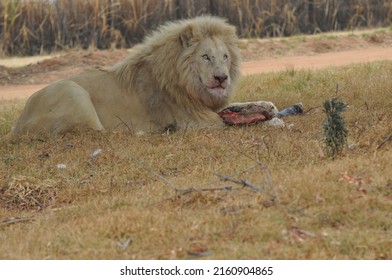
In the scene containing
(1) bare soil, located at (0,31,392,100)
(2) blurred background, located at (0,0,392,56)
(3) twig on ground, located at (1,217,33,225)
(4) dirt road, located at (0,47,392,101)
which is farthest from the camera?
(2) blurred background, located at (0,0,392,56)

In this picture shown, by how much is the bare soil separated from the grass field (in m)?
8.12

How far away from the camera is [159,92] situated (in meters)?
→ 9.59

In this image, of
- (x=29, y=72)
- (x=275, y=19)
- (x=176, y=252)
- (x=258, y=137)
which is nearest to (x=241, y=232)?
(x=176, y=252)

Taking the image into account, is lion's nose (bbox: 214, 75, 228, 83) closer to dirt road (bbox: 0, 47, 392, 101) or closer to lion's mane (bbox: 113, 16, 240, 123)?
lion's mane (bbox: 113, 16, 240, 123)

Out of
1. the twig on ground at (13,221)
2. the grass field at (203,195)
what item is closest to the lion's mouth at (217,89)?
the grass field at (203,195)

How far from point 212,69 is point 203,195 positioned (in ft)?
11.9

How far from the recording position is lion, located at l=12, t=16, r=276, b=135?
9312 mm

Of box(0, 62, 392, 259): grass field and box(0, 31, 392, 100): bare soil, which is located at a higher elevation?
box(0, 62, 392, 259): grass field

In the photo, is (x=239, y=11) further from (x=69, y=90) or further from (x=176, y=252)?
(x=176, y=252)

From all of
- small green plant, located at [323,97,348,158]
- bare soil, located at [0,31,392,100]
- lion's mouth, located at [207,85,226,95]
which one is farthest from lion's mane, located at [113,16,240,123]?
bare soil, located at [0,31,392,100]

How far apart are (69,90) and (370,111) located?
3482 millimetres

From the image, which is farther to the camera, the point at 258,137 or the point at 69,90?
the point at 69,90
